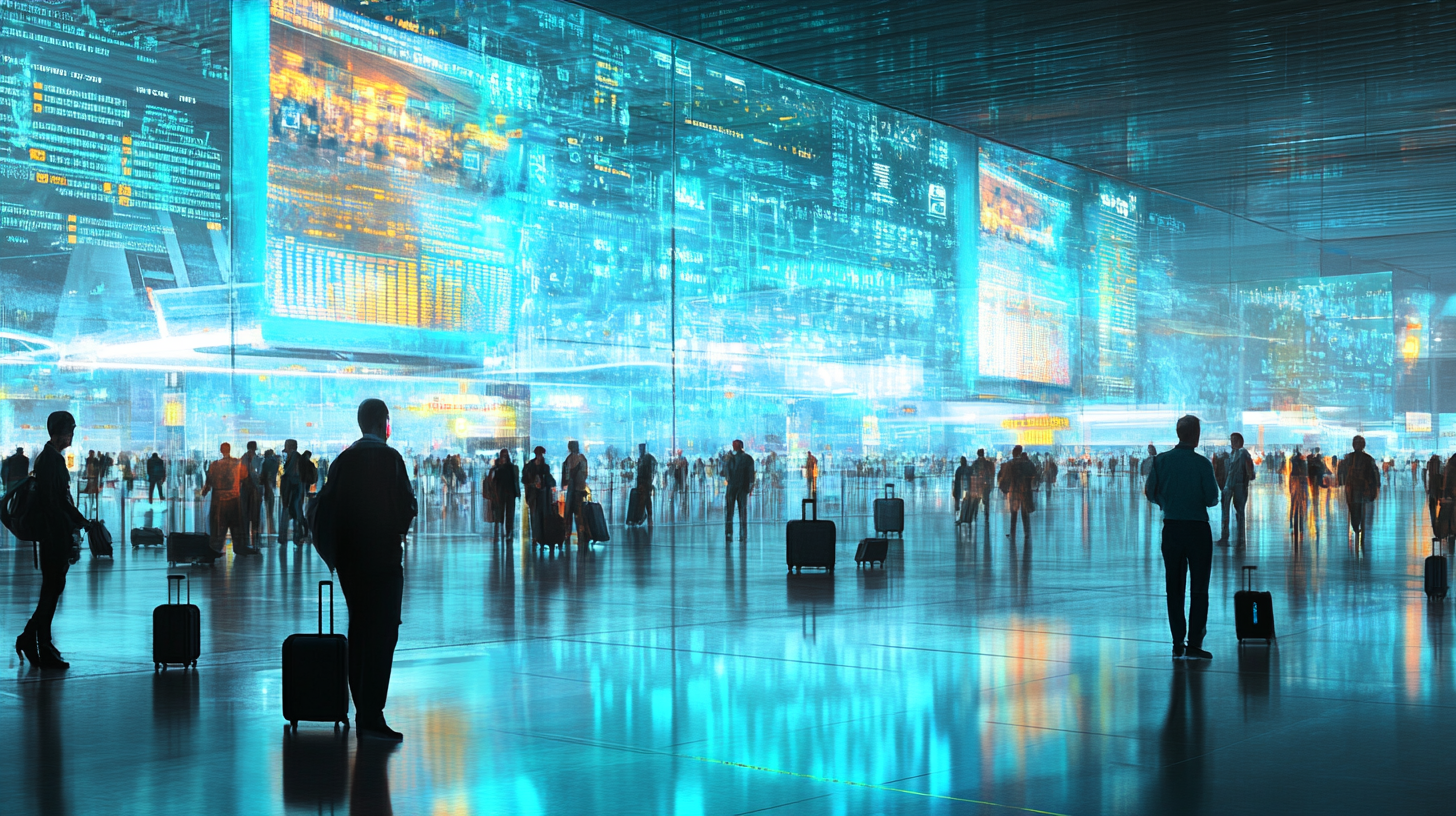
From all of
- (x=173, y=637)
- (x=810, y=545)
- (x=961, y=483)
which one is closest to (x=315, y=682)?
(x=173, y=637)

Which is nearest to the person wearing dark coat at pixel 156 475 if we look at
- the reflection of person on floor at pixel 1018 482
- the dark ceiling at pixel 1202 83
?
the dark ceiling at pixel 1202 83

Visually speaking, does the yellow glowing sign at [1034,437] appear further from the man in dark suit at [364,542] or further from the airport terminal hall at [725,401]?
the man in dark suit at [364,542]

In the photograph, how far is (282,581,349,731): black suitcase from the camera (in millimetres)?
6898

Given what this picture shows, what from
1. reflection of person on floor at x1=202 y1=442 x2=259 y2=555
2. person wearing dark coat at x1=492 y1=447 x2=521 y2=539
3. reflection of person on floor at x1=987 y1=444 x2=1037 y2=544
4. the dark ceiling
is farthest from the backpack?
reflection of person on floor at x1=987 y1=444 x2=1037 y2=544

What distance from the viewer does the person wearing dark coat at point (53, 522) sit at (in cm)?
907

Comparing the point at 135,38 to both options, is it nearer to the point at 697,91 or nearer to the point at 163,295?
the point at 163,295

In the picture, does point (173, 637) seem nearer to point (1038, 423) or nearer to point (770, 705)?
point (770, 705)

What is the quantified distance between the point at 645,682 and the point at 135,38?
15.5 metres

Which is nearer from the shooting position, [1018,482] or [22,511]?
[22,511]

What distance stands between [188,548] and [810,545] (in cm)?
769

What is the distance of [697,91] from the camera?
23844 millimetres

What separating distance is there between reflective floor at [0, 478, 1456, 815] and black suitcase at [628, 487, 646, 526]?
33.7 ft

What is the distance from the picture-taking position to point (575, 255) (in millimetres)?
23922

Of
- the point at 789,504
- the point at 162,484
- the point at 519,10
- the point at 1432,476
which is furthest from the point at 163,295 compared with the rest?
the point at 1432,476
